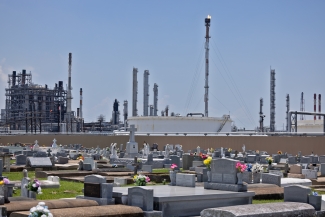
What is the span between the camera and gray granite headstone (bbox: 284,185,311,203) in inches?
574

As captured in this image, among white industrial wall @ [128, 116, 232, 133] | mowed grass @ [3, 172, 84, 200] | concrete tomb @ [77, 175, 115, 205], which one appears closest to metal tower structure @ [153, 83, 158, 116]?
white industrial wall @ [128, 116, 232, 133]

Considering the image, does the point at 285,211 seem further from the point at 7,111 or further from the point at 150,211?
the point at 7,111

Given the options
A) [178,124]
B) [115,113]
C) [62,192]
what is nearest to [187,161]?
[62,192]

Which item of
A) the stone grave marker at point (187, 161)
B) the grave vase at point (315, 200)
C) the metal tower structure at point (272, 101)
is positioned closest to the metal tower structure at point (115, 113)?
the metal tower structure at point (272, 101)

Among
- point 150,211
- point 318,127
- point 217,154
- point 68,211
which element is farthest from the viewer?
point 318,127

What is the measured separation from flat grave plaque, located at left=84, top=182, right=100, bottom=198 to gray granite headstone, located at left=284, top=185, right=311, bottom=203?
15.6 ft

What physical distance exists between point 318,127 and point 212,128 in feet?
50.9

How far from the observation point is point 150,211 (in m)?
13.8

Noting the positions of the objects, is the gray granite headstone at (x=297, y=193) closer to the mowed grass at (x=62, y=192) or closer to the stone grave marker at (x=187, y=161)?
the mowed grass at (x=62, y=192)

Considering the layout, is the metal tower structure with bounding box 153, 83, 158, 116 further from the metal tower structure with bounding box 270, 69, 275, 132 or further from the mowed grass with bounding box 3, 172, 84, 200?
the mowed grass with bounding box 3, 172, 84, 200

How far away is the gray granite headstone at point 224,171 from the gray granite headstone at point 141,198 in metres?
3.37

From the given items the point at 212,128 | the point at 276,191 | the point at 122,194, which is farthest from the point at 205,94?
the point at 122,194

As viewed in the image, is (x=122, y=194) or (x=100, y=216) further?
(x=122, y=194)

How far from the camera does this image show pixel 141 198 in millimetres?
14031
